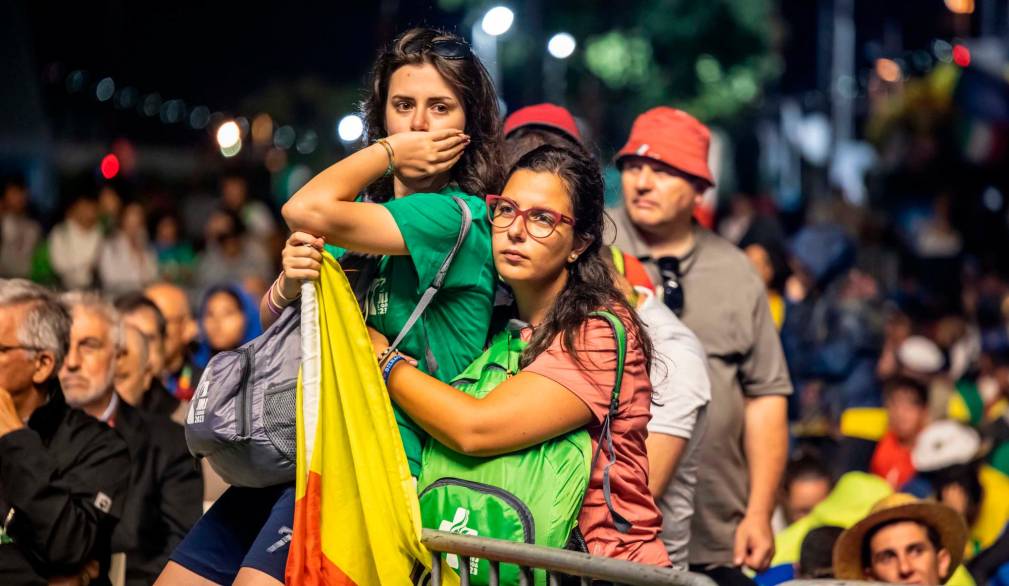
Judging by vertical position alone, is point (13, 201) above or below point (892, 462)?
above

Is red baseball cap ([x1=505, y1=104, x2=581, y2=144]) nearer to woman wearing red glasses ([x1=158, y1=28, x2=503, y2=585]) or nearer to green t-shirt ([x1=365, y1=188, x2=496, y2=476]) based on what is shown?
woman wearing red glasses ([x1=158, y1=28, x2=503, y2=585])

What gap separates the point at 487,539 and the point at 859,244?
1984cm

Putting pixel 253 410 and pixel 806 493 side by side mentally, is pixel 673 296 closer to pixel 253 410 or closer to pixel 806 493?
pixel 253 410

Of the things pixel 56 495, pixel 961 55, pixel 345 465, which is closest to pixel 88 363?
pixel 56 495

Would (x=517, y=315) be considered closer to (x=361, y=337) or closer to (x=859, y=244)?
(x=361, y=337)

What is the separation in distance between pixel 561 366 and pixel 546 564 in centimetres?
55

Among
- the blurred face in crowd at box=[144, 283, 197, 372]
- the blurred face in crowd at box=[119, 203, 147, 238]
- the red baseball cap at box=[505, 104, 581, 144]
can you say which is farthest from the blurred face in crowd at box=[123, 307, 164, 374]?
the blurred face in crowd at box=[119, 203, 147, 238]

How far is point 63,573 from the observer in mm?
5172

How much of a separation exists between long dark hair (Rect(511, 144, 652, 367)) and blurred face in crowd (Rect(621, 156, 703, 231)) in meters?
1.50

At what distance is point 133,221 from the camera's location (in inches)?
585

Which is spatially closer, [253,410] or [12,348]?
[253,410]

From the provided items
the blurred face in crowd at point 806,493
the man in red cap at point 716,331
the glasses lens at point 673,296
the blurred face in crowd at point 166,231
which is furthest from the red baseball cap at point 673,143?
the blurred face in crowd at point 166,231

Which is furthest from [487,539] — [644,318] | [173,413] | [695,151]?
[173,413]

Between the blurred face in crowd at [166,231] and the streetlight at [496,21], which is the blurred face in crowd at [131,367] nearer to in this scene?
the streetlight at [496,21]
